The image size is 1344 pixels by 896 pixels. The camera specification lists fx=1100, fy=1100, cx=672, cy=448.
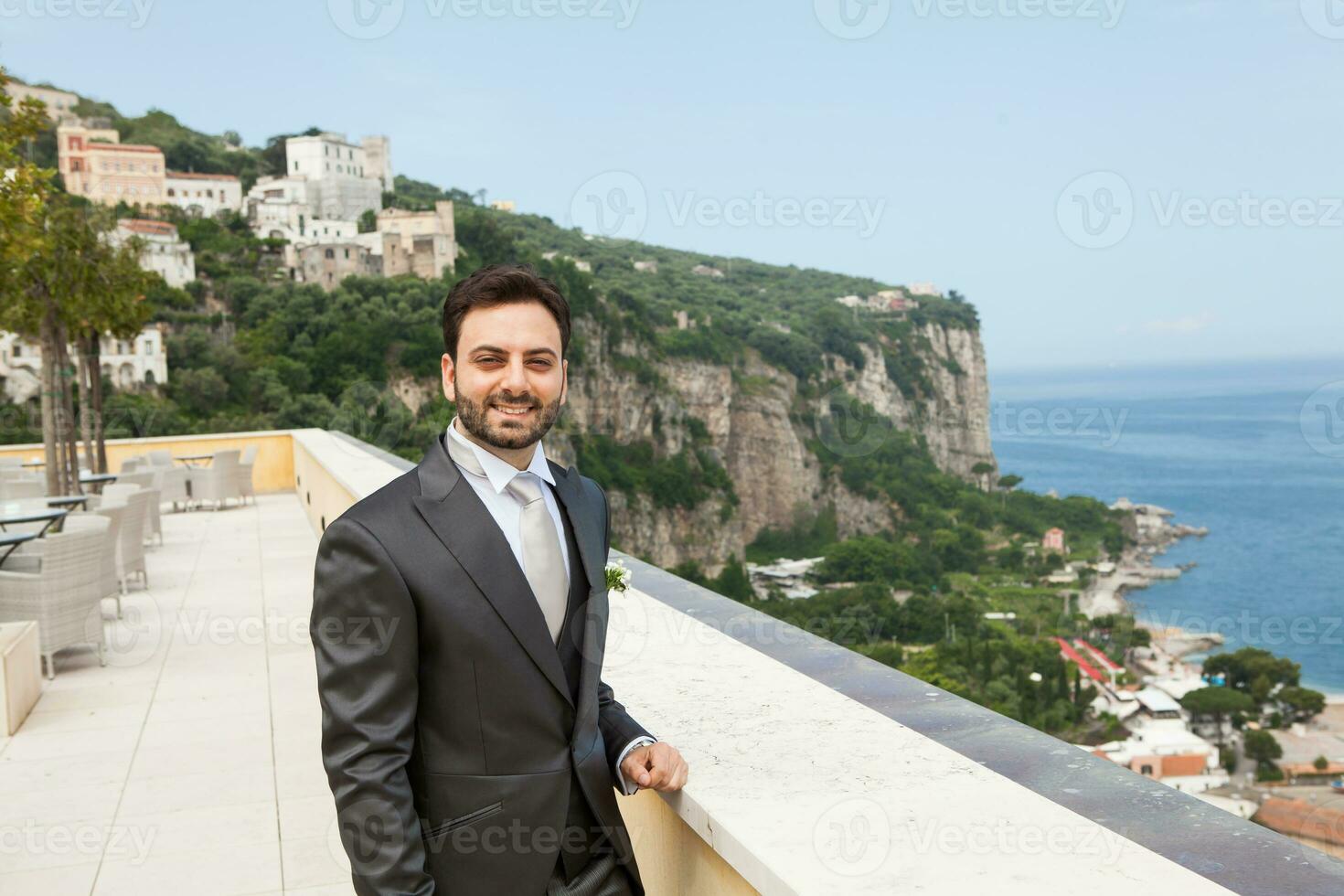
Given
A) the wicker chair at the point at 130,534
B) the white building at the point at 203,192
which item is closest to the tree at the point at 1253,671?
the wicker chair at the point at 130,534

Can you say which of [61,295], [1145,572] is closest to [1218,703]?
[61,295]

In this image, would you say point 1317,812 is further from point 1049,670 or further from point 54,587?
point 1049,670

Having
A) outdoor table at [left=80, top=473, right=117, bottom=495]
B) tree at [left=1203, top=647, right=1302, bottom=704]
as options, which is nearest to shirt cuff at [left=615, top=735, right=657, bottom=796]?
outdoor table at [left=80, top=473, right=117, bottom=495]

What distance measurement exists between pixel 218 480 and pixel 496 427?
10.4m

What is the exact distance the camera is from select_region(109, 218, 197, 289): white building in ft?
200

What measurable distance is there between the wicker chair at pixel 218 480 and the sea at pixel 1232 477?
31864 mm

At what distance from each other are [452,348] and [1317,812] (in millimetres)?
2162

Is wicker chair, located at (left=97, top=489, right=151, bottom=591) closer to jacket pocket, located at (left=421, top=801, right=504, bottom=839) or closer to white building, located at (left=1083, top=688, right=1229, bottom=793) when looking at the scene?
jacket pocket, located at (left=421, top=801, right=504, bottom=839)

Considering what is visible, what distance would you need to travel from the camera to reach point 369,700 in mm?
1172

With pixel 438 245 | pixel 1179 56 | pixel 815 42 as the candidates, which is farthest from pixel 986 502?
pixel 1179 56

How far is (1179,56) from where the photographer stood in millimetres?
97188

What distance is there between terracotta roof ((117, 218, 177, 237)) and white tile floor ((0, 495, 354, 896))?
2412 inches

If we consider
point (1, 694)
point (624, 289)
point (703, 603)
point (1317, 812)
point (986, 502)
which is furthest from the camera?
point (624, 289)

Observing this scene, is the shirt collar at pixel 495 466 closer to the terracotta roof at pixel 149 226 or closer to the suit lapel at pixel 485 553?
the suit lapel at pixel 485 553
